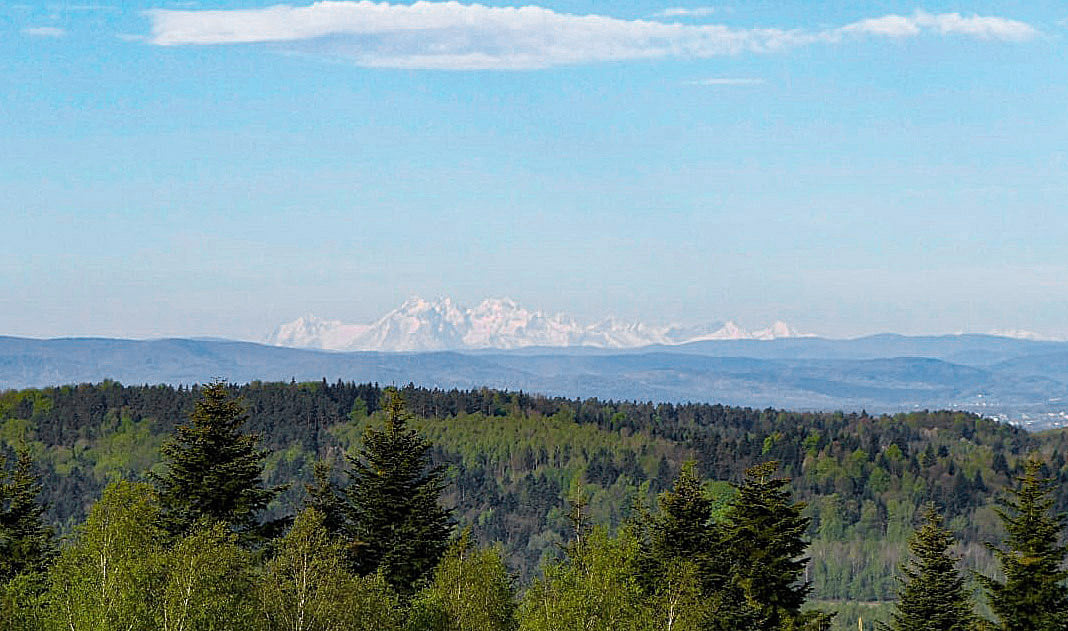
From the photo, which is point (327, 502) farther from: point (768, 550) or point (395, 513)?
point (768, 550)

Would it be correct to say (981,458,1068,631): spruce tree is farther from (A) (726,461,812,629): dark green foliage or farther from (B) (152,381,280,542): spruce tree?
(B) (152,381,280,542): spruce tree

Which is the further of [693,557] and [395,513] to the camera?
[395,513]

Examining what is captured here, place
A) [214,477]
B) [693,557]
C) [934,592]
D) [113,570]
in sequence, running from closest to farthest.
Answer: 1. [113,570]
2. [214,477]
3. [693,557]
4. [934,592]

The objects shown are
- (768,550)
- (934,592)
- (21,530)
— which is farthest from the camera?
(21,530)

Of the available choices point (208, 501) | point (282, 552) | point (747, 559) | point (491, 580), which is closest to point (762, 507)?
point (747, 559)

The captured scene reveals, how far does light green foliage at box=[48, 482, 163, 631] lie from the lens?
39906 millimetres

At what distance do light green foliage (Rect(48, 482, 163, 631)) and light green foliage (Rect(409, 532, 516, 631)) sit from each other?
10.8 metres

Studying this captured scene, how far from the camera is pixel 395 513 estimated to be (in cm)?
5966

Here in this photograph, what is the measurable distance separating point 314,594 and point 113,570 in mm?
6643

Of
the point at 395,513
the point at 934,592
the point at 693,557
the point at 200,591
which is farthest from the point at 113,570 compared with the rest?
the point at 934,592

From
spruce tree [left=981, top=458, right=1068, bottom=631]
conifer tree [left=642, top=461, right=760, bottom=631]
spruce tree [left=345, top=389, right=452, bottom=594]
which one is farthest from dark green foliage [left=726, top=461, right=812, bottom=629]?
spruce tree [left=345, top=389, right=452, bottom=594]

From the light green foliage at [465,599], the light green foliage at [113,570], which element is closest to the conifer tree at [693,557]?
the light green foliage at [465,599]

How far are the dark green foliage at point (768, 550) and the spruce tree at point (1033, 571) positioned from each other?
1086cm

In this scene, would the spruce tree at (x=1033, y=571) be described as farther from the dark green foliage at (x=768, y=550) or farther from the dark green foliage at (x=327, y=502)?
the dark green foliage at (x=327, y=502)
